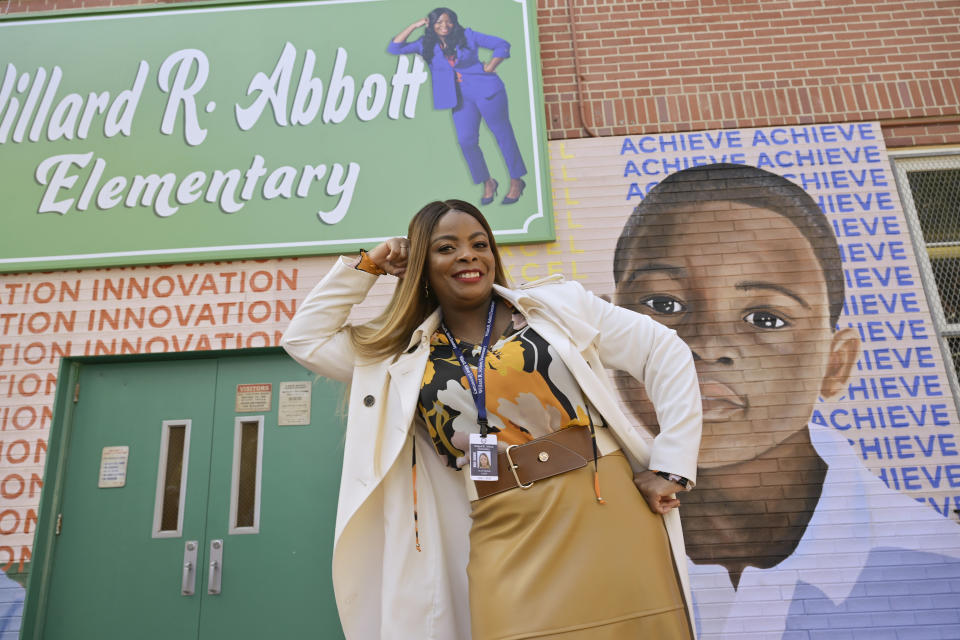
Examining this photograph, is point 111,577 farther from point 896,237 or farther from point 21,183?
point 896,237

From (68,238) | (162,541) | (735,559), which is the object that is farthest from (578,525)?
(68,238)

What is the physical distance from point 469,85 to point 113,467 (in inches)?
143

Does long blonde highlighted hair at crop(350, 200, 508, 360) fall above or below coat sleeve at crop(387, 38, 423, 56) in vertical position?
below

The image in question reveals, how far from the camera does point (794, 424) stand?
4.40 m

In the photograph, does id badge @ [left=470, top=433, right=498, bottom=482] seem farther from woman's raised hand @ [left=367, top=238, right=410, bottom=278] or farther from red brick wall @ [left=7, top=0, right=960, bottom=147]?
red brick wall @ [left=7, top=0, right=960, bottom=147]

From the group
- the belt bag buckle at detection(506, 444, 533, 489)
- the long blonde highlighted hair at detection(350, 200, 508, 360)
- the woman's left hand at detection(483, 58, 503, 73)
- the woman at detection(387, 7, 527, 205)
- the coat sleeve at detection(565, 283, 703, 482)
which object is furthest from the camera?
the woman's left hand at detection(483, 58, 503, 73)

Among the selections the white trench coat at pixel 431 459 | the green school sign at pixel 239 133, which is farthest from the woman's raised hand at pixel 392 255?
the green school sign at pixel 239 133

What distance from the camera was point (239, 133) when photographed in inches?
196

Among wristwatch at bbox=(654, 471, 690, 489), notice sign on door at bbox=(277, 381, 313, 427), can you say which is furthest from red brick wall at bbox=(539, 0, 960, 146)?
wristwatch at bbox=(654, 471, 690, 489)

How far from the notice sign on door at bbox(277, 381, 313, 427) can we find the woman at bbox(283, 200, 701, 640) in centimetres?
218

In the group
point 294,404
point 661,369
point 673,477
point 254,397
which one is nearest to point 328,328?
point 661,369

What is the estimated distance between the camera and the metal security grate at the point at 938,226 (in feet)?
15.4

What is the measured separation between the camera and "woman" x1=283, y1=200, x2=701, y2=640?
1.82m

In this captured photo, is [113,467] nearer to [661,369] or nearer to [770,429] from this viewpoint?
[661,369]
